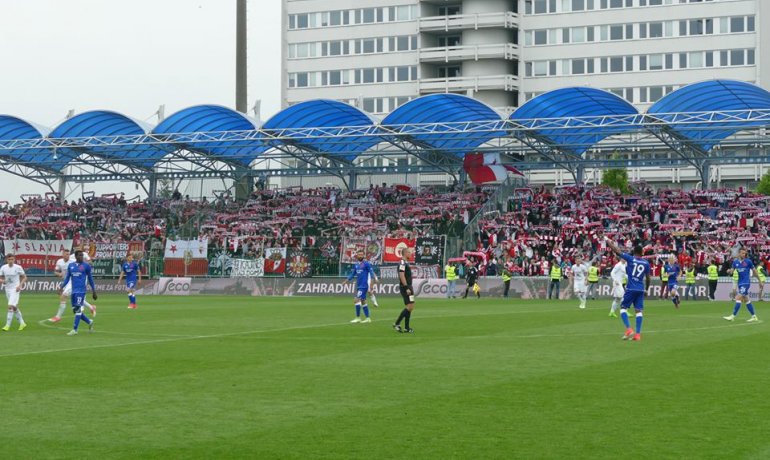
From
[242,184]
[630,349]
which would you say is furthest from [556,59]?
[630,349]

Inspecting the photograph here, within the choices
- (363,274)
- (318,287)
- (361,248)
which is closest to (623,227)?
(361,248)

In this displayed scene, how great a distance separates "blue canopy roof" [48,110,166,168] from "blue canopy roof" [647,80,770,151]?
30.3m

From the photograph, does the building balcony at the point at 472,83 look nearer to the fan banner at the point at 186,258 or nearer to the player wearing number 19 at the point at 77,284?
the fan banner at the point at 186,258

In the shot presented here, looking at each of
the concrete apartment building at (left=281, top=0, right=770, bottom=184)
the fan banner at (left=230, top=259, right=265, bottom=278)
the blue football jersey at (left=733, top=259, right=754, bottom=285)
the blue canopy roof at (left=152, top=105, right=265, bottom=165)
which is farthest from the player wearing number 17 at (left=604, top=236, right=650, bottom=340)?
the concrete apartment building at (left=281, top=0, right=770, bottom=184)

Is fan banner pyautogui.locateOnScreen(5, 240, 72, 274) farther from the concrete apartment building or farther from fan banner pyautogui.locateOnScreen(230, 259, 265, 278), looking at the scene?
the concrete apartment building

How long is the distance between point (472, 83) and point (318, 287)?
2067 inches

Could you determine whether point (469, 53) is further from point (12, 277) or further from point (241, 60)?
point (12, 277)

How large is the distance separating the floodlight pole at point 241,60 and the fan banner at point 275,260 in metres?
31.0

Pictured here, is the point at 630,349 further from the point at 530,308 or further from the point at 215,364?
the point at 530,308

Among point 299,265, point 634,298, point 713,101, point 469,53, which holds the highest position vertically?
point 469,53

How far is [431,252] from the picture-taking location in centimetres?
5631

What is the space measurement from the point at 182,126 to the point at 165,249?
7.99 meters

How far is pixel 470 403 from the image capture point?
14469 mm

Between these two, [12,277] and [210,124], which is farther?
[210,124]
